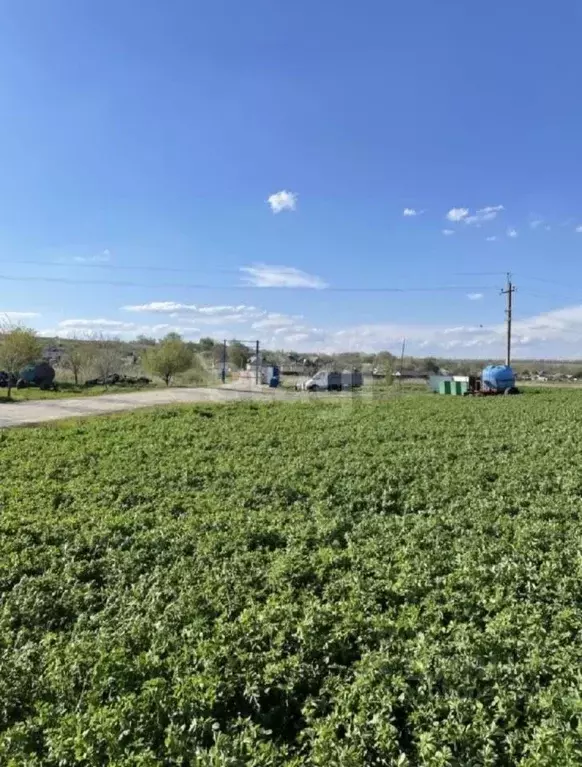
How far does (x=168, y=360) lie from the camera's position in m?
42.5

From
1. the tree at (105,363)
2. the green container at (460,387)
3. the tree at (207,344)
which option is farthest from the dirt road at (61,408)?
the tree at (207,344)

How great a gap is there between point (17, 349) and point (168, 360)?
1327cm

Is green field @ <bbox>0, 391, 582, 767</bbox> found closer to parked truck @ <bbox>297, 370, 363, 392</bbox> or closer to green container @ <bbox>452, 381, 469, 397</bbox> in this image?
green container @ <bbox>452, 381, 469, 397</bbox>

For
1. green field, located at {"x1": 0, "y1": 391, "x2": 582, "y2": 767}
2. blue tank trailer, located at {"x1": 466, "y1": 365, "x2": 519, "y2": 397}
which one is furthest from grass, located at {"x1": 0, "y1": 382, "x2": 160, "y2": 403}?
green field, located at {"x1": 0, "y1": 391, "x2": 582, "y2": 767}

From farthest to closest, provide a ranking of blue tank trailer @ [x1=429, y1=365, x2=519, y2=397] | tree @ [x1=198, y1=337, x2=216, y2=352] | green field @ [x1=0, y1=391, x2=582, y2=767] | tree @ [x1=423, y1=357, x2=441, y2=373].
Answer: tree @ [x1=423, y1=357, x2=441, y2=373]
tree @ [x1=198, y1=337, x2=216, y2=352]
blue tank trailer @ [x1=429, y1=365, x2=519, y2=397]
green field @ [x1=0, y1=391, x2=582, y2=767]

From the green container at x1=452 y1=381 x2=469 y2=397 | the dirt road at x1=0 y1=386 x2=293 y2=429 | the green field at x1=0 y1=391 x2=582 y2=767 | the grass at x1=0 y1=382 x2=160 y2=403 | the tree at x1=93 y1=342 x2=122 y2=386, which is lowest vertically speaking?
the green field at x1=0 y1=391 x2=582 y2=767

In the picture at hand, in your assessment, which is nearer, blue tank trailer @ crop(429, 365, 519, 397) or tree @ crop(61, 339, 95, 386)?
blue tank trailer @ crop(429, 365, 519, 397)

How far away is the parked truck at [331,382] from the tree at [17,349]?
18.8 m

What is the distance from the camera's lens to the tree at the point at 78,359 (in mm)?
41438

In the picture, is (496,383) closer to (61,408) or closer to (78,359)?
(61,408)

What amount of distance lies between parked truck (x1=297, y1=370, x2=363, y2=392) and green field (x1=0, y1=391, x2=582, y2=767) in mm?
32408

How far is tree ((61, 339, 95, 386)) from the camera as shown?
41.4 m

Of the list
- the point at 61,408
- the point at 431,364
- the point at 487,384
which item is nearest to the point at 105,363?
the point at 61,408

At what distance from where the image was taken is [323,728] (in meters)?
2.55
